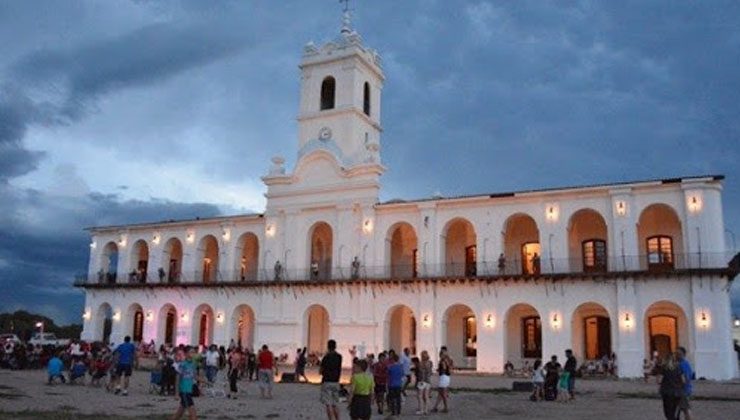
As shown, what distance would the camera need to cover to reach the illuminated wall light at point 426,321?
3462 centimetres

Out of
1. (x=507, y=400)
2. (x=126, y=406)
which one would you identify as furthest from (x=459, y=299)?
(x=126, y=406)

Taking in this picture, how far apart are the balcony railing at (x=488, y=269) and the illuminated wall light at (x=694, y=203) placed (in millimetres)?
1986

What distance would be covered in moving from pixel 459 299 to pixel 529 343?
4568 mm

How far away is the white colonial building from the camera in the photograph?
30.5 meters

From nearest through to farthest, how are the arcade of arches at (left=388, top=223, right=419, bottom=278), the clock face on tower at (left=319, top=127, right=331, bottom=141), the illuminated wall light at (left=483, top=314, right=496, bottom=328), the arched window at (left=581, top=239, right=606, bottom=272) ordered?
1. the illuminated wall light at (left=483, top=314, right=496, bottom=328)
2. the arched window at (left=581, top=239, right=606, bottom=272)
3. the arcade of arches at (left=388, top=223, right=419, bottom=278)
4. the clock face on tower at (left=319, top=127, right=331, bottom=141)

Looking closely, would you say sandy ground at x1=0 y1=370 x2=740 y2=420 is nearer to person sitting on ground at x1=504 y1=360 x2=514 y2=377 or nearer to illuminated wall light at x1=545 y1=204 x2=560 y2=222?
person sitting on ground at x1=504 y1=360 x2=514 y2=377

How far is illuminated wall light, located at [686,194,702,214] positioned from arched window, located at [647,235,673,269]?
112 inches

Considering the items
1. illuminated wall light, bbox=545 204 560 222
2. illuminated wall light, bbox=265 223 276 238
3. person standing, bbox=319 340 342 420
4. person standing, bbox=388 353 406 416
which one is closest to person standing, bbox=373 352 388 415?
person standing, bbox=388 353 406 416

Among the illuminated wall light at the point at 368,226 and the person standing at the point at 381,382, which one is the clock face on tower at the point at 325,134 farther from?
the person standing at the point at 381,382

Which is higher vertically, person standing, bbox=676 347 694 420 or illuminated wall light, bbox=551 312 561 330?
illuminated wall light, bbox=551 312 561 330

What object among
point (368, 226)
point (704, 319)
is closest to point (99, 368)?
point (368, 226)

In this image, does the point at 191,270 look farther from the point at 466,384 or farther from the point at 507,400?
the point at 507,400

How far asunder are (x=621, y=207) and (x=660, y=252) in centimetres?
332

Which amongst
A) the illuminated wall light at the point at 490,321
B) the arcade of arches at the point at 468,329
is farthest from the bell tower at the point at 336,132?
the illuminated wall light at the point at 490,321
